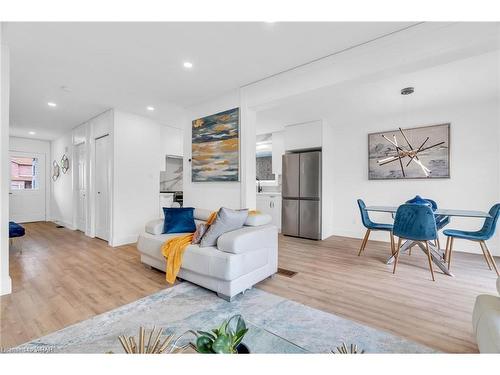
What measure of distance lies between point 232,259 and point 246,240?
9.7 inches

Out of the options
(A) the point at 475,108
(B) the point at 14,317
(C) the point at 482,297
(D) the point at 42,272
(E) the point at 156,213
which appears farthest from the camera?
(E) the point at 156,213

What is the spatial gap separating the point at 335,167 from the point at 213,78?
11.2 feet

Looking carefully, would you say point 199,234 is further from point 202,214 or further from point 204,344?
point 204,344

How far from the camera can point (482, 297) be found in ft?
4.67

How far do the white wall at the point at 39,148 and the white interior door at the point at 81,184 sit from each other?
2334 mm

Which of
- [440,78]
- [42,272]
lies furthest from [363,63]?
[42,272]

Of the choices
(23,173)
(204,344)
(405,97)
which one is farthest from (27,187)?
(405,97)

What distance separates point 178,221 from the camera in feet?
10.4

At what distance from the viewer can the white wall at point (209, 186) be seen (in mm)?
3523

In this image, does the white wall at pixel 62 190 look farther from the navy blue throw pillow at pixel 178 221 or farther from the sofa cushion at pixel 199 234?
the sofa cushion at pixel 199 234

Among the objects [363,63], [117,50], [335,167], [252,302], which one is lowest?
[252,302]

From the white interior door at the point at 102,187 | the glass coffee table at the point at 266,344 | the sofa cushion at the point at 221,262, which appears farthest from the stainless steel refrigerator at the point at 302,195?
the glass coffee table at the point at 266,344

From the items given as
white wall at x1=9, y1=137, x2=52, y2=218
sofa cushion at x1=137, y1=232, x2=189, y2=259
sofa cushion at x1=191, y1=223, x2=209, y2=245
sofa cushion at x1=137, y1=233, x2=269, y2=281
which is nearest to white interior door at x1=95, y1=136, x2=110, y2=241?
sofa cushion at x1=137, y1=232, x2=189, y2=259
